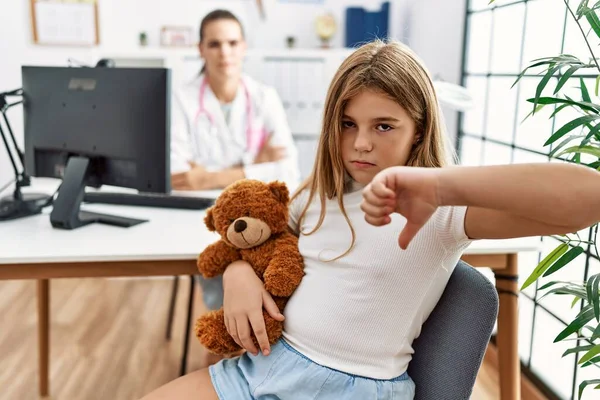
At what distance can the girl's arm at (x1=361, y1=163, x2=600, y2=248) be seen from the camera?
724 millimetres

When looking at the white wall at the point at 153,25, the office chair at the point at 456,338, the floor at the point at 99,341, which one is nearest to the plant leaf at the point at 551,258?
the office chair at the point at 456,338

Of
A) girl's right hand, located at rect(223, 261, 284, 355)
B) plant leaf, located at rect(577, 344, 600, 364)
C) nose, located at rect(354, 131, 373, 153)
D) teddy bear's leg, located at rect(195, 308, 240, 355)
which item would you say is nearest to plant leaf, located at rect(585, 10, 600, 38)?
nose, located at rect(354, 131, 373, 153)

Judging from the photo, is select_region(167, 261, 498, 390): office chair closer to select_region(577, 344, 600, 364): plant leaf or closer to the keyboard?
select_region(577, 344, 600, 364): plant leaf

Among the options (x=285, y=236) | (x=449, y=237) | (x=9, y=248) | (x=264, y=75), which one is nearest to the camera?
(x=449, y=237)

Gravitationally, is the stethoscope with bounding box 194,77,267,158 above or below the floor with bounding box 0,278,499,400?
above

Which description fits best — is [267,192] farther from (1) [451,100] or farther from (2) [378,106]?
(1) [451,100]

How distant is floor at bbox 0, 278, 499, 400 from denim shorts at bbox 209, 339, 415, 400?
116 centimetres

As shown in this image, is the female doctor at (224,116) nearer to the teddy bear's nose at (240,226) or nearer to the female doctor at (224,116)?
the female doctor at (224,116)

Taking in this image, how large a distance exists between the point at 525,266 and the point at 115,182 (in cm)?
160

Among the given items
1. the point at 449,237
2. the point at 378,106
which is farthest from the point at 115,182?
the point at 449,237

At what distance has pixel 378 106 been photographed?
102cm

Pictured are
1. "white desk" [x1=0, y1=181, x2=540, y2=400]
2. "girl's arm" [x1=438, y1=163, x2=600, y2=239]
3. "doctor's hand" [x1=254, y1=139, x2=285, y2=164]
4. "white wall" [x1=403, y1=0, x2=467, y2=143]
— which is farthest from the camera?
"white wall" [x1=403, y1=0, x2=467, y2=143]

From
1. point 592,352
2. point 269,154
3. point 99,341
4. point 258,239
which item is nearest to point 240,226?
point 258,239

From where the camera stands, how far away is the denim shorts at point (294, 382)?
1.02 meters
